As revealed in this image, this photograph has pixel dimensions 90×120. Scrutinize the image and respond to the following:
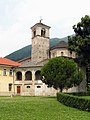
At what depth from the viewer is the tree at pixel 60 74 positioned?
132 feet

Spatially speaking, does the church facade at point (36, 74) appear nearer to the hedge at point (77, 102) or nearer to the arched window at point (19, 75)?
the arched window at point (19, 75)

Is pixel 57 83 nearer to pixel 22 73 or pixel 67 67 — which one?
pixel 67 67

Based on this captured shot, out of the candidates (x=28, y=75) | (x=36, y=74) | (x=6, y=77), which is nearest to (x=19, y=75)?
(x=28, y=75)

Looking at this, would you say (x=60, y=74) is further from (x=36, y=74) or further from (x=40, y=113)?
(x=40, y=113)

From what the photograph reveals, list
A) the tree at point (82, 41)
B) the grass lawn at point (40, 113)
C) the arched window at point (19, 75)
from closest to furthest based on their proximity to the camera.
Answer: the grass lawn at point (40, 113) < the tree at point (82, 41) < the arched window at point (19, 75)

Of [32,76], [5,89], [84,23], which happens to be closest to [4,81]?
[5,89]

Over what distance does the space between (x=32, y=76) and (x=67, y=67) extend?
1602 centimetres

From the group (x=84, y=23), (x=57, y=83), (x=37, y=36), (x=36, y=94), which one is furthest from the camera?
(x=37, y=36)

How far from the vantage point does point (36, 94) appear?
54.0 m

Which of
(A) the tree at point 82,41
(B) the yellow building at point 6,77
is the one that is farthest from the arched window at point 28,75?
(A) the tree at point 82,41

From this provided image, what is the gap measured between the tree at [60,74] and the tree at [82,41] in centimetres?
830

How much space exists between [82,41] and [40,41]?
744 inches

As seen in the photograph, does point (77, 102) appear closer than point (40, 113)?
No

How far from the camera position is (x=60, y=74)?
40.1 meters
